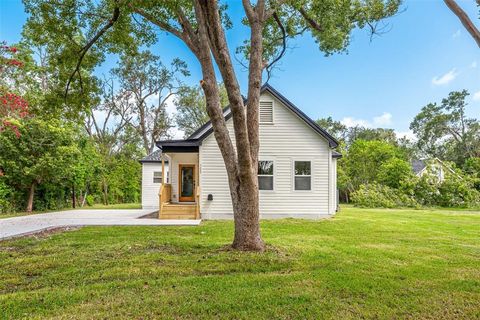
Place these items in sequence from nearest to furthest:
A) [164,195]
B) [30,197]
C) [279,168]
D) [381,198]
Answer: [279,168], [164,195], [30,197], [381,198]

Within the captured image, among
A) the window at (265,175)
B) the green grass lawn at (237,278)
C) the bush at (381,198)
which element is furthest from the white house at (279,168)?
the bush at (381,198)

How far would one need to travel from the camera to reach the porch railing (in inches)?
432

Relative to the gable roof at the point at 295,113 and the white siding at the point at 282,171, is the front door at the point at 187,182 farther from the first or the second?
the white siding at the point at 282,171

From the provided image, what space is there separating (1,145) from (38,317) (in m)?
13.1

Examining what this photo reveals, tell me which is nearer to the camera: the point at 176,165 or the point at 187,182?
the point at 176,165

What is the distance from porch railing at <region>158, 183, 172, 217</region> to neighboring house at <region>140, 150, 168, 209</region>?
13.6ft

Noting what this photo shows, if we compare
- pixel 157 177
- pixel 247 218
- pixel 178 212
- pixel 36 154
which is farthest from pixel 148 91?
pixel 247 218

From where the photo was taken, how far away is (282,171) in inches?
442

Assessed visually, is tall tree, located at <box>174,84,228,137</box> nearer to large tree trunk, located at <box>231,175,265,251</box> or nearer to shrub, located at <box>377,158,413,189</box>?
shrub, located at <box>377,158,413,189</box>

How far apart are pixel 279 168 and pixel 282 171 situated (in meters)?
0.17

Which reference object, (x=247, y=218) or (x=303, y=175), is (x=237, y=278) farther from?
(x=303, y=175)

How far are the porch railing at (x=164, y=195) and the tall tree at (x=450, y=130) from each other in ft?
110

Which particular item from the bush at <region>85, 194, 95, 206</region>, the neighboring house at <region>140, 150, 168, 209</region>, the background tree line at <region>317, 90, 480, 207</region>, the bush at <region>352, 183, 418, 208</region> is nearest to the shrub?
the background tree line at <region>317, 90, 480, 207</region>

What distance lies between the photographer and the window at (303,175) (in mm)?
11234
